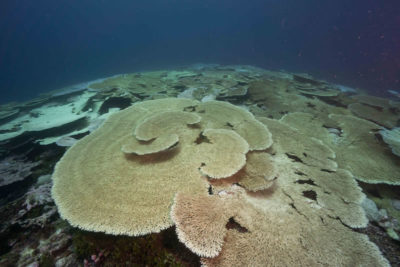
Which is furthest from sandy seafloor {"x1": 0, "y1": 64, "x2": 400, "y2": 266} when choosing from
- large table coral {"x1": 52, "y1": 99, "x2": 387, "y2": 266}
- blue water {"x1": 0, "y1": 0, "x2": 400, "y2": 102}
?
blue water {"x1": 0, "y1": 0, "x2": 400, "y2": 102}

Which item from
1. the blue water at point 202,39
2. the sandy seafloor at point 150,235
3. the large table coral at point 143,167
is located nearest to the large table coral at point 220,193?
the large table coral at point 143,167

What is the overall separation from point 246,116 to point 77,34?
133m

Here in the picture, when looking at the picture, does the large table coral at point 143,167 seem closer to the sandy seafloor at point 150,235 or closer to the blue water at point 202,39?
the sandy seafloor at point 150,235

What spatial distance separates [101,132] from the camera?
416cm

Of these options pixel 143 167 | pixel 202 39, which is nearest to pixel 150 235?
pixel 143 167

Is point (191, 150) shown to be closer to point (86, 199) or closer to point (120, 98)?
point (86, 199)

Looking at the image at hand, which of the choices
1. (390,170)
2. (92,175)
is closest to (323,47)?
(390,170)

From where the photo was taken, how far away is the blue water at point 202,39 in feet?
141

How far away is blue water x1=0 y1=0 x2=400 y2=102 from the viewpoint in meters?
42.9

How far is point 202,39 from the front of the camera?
79.7 metres

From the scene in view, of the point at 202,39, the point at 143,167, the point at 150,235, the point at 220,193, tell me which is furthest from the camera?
the point at 202,39

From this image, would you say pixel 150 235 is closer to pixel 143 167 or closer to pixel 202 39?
pixel 143 167

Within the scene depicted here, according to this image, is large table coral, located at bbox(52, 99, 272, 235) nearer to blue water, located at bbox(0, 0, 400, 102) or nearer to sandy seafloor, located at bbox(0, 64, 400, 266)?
sandy seafloor, located at bbox(0, 64, 400, 266)

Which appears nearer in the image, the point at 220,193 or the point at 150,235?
the point at 150,235
